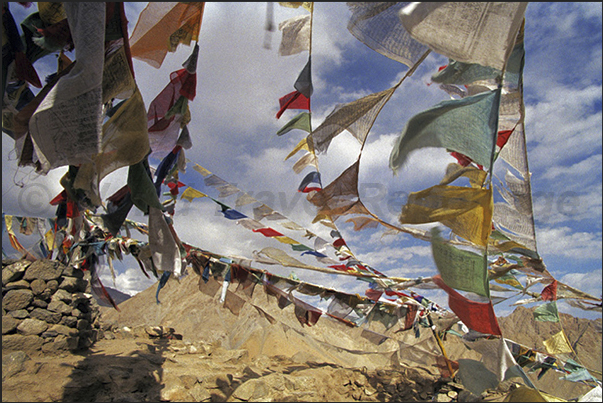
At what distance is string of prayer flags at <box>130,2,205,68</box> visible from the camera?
221 cm

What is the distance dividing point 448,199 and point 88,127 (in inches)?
94.0

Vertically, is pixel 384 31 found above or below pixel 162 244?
Answer: above

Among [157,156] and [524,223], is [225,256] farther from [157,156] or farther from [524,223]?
[524,223]

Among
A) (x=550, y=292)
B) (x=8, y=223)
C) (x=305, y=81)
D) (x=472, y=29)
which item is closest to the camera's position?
(x=472, y=29)

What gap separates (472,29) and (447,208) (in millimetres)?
1144

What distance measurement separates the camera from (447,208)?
2197 mm

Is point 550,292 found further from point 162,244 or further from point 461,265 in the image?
point 162,244

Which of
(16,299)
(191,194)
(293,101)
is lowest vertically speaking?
(16,299)

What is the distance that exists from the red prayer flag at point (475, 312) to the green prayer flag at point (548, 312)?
3188 mm

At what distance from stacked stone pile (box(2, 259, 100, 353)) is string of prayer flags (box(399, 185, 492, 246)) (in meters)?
6.62

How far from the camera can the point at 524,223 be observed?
10.1 feet

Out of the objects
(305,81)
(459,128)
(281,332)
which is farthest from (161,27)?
(281,332)

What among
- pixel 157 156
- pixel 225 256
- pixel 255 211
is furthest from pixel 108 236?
pixel 157 156

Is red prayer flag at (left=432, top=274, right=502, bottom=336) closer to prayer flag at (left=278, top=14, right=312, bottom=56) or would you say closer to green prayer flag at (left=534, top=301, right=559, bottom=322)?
prayer flag at (left=278, top=14, right=312, bottom=56)
